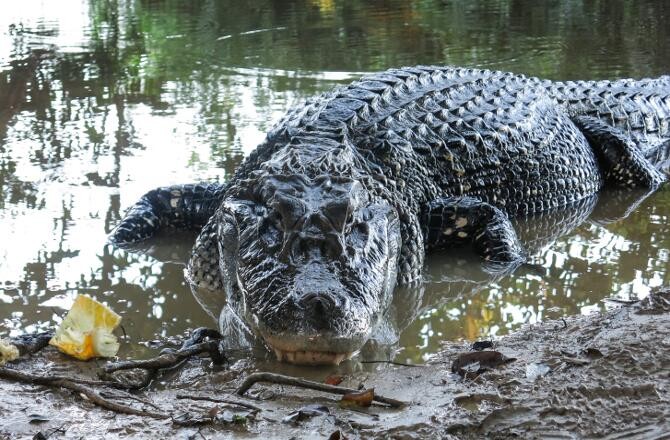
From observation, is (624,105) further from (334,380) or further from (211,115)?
(334,380)

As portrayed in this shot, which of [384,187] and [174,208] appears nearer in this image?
[384,187]

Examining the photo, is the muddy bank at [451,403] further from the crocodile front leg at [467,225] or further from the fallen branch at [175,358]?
the crocodile front leg at [467,225]

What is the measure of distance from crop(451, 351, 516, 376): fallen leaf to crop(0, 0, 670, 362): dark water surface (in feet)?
1.52

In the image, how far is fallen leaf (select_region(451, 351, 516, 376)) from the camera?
10.6 feet

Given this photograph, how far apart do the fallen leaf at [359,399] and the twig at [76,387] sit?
0.58 m

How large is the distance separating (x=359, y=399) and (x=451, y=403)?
30cm

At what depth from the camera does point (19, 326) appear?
4016mm

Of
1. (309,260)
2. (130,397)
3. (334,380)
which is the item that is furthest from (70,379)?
(309,260)

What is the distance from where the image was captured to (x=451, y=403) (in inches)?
114

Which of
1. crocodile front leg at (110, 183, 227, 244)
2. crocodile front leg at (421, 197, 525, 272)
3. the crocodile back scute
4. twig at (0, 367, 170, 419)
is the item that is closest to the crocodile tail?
the crocodile back scute

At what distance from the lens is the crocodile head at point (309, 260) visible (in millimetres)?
3279

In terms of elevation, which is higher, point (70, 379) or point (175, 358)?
point (70, 379)

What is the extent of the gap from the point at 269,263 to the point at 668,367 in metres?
1.59

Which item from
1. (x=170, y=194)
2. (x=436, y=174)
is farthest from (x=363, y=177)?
(x=170, y=194)
